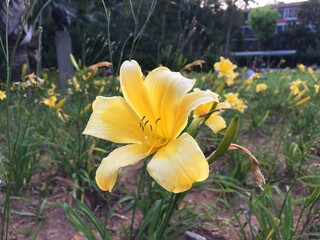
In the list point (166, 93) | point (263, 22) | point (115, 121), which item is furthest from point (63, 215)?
point (263, 22)

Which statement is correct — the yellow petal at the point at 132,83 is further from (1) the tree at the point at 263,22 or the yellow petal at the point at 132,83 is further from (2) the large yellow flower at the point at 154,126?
(1) the tree at the point at 263,22

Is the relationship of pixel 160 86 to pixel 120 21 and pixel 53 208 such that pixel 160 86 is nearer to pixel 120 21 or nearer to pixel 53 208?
pixel 53 208

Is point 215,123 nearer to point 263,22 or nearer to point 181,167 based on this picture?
point 181,167

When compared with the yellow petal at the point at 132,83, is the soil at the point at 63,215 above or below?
below

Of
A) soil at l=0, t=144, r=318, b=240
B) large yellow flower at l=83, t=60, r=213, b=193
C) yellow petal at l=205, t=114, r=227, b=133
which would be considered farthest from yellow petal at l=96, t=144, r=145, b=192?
soil at l=0, t=144, r=318, b=240

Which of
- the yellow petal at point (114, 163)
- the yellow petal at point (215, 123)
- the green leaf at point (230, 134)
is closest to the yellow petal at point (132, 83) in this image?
the yellow petal at point (114, 163)

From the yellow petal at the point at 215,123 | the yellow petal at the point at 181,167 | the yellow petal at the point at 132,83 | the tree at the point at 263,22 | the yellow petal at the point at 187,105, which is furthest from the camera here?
the tree at the point at 263,22

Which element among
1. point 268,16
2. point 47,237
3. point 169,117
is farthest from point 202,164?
point 268,16

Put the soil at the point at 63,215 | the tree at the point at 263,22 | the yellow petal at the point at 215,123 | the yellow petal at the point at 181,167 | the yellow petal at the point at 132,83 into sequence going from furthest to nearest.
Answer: the tree at the point at 263,22, the soil at the point at 63,215, the yellow petal at the point at 215,123, the yellow petal at the point at 132,83, the yellow petal at the point at 181,167
